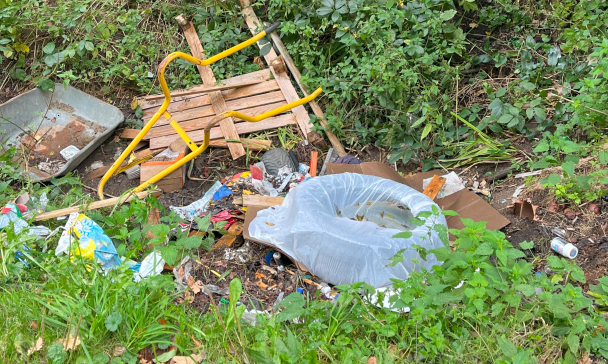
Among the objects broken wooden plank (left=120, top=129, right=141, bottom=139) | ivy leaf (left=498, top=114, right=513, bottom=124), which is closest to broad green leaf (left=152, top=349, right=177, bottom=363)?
ivy leaf (left=498, top=114, right=513, bottom=124)

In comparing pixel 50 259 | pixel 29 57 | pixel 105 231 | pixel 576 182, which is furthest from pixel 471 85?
pixel 29 57

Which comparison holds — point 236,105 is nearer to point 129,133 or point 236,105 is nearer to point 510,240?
point 129,133

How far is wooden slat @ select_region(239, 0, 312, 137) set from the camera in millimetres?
4554

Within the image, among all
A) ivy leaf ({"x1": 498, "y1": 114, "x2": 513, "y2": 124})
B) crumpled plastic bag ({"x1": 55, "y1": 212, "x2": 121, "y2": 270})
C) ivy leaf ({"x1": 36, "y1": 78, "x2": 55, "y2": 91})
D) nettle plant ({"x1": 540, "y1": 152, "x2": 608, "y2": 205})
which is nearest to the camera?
nettle plant ({"x1": 540, "y1": 152, "x2": 608, "y2": 205})

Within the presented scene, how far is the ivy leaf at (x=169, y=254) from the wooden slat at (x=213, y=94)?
6.74 feet

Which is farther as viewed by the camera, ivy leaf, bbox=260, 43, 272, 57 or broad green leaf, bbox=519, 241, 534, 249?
ivy leaf, bbox=260, 43, 272, 57

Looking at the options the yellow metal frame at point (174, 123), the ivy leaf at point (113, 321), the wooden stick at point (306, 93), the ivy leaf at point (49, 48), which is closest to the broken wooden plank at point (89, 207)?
the yellow metal frame at point (174, 123)

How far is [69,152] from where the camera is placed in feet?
15.6

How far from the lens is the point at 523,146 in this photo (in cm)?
387

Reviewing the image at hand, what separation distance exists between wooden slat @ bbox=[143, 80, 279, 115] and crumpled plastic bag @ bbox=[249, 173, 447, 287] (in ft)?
6.08

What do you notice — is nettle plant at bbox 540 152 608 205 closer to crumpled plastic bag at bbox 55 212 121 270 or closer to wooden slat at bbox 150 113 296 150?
wooden slat at bbox 150 113 296 150

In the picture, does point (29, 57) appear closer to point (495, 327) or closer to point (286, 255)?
point (286, 255)

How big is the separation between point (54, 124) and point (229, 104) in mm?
1966

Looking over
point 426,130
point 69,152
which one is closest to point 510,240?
point 426,130
